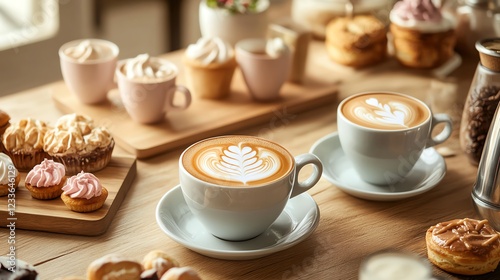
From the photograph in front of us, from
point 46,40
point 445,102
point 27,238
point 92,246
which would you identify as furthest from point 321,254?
point 46,40

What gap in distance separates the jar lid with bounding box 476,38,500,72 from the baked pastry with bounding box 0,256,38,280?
0.83 m

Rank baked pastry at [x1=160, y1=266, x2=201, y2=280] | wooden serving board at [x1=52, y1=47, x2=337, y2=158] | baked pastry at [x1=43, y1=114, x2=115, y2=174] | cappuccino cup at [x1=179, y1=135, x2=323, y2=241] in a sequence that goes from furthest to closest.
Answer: wooden serving board at [x1=52, y1=47, x2=337, y2=158] → baked pastry at [x1=43, y1=114, x2=115, y2=174] → cappuccino cup at [x1=179, y1=135, x2=323, y2=241] → baked pastry at [x1=160, y1=266, x2=201, y2=280]

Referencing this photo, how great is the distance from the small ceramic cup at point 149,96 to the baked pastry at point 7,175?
0.34 m

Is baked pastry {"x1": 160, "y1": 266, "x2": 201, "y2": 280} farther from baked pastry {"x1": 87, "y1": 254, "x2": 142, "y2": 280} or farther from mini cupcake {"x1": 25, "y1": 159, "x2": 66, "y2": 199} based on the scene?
mini cupcake {"x1": 25, "y1": 159, "x2": 66, "y2": 199}

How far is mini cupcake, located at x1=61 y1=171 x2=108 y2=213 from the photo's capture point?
1.18m

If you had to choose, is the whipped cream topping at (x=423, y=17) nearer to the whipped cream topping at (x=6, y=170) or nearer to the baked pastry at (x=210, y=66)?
the baked pastry at (x=210, y=66)

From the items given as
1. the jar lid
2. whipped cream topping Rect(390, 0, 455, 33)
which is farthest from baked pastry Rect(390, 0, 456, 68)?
the jar lid

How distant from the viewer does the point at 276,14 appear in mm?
2131

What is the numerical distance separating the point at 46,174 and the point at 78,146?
108 mm

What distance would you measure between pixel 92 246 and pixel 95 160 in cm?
20

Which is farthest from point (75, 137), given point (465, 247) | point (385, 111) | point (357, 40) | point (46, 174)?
point (357, 40)

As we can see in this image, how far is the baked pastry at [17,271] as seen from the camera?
996mm

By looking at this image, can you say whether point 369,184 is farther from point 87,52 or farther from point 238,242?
point 87,52

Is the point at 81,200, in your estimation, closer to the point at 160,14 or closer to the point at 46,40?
the point at 46,40
